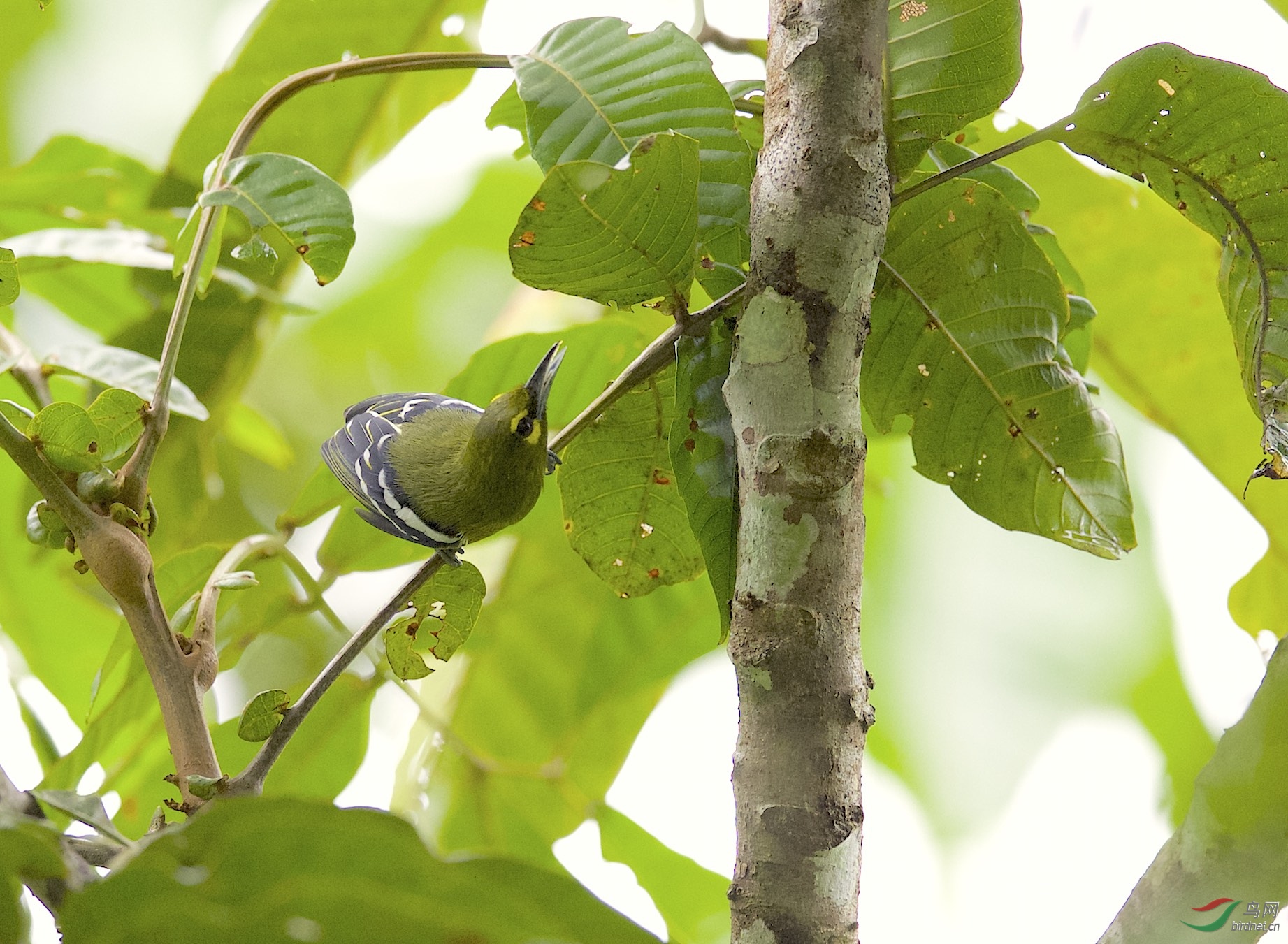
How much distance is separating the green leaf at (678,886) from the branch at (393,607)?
405mm

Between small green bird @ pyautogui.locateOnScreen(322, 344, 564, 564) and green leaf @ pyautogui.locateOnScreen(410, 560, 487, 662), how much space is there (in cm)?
14

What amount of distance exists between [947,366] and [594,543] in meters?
0.25

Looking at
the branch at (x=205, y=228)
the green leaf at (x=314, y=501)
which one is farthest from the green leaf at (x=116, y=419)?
the green leaf at (x=314, y=501)

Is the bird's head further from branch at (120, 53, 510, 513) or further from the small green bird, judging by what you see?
branch at (120, 53, 510, 513)

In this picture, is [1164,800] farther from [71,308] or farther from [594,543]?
[71,308]

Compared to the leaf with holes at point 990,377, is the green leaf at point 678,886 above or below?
below

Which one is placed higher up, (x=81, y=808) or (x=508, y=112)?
(x=508, y=112)

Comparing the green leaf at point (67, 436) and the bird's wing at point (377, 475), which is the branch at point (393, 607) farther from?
the bird's wing at point (377, 475)

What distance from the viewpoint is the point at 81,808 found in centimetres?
43

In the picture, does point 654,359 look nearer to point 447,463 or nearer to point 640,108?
point 640,108

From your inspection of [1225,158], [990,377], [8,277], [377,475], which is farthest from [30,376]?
[1225,158]

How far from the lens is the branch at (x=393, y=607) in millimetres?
502

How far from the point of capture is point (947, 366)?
59 cm

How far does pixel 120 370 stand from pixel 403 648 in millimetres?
272
